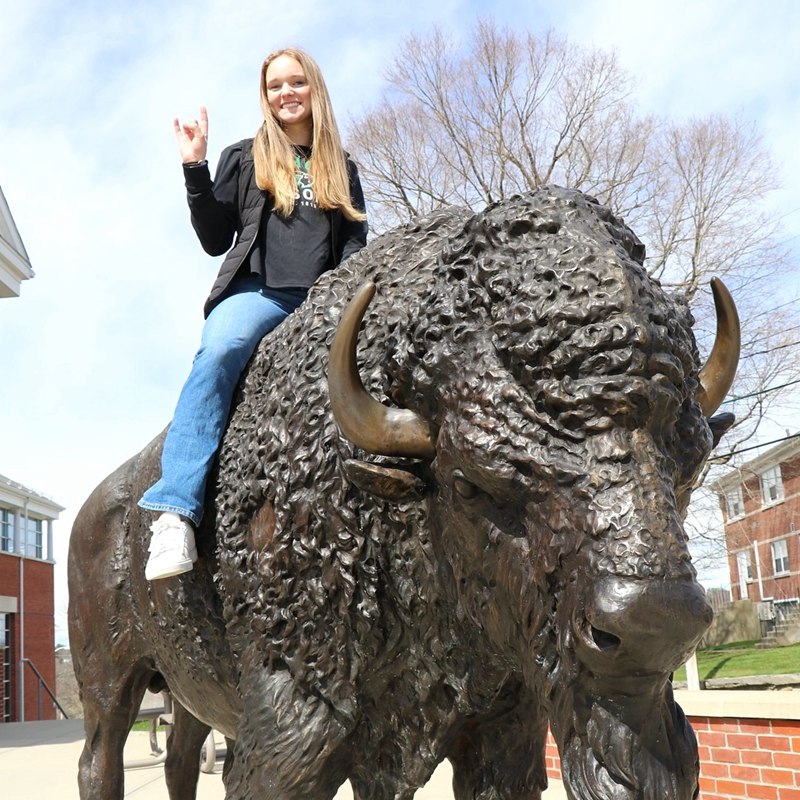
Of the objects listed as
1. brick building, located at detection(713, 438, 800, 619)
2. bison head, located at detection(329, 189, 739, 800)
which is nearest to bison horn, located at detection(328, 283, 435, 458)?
bison head, located at detection(329, 189, 739, 800)

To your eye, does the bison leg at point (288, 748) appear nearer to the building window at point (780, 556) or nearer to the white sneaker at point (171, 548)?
the white sneaker at point (171, 548)

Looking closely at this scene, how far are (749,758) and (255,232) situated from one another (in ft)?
17.2

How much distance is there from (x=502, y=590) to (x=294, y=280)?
1550mm

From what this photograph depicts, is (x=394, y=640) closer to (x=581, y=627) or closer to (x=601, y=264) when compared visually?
(x=581, y=627)

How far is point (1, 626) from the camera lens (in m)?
26.7

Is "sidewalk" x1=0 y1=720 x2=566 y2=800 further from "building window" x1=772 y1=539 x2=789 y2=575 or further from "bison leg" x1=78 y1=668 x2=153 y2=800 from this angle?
"building window" x1=772 y1=539 x2=789 y2=575

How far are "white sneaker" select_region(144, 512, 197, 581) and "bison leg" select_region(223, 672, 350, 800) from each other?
0.42 metres

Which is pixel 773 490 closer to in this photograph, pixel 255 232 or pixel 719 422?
pixel 255 232

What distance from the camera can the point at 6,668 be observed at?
26.4 meters

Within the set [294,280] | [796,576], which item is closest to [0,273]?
[294,280]

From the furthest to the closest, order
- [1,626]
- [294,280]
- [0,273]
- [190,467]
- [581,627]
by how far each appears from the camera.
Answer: [1,626]
[0,273]
[294,280]
[190,467]
[581,627]

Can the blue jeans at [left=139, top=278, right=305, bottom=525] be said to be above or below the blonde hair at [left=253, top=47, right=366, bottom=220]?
below

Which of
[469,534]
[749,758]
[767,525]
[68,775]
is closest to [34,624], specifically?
[68,775]

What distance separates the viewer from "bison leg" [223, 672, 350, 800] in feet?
7.63
